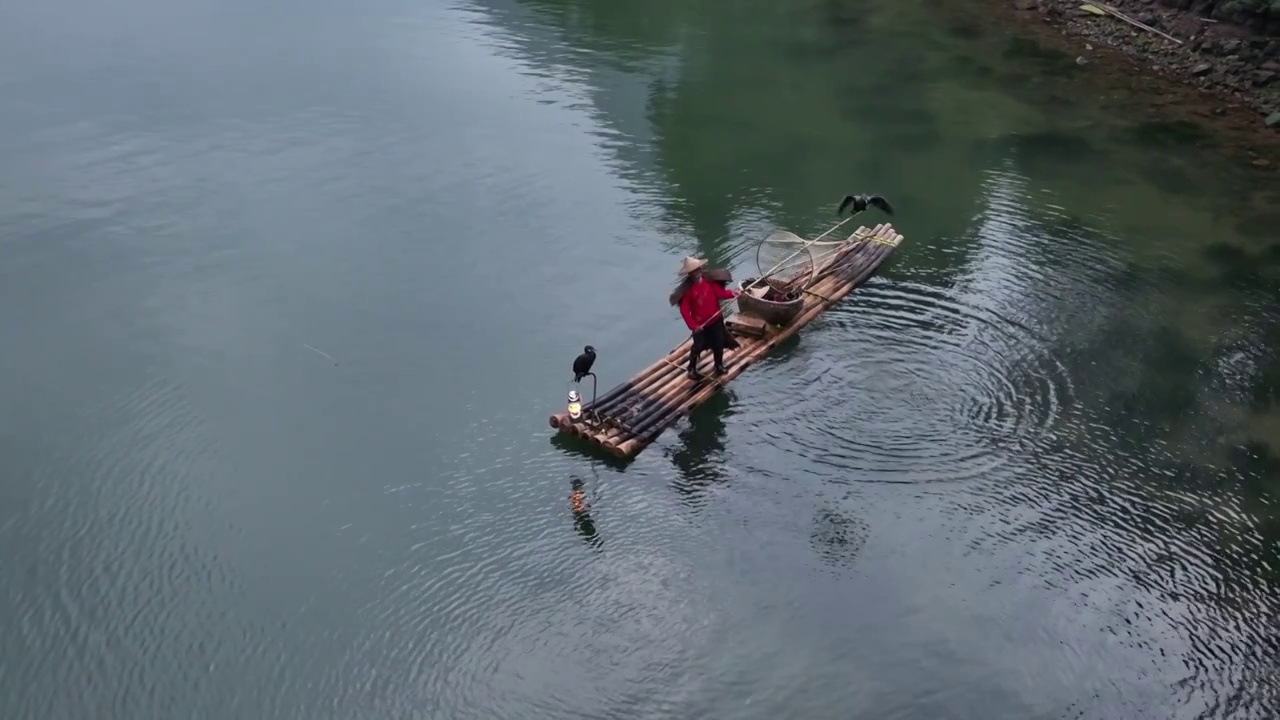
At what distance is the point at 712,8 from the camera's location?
30.8m

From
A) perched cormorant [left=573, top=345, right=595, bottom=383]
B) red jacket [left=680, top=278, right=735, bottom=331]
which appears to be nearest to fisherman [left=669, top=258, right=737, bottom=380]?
red jacket [left=680, top=278, right=735, bottom=331]

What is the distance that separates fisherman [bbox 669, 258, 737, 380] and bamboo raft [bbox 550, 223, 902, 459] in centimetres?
32

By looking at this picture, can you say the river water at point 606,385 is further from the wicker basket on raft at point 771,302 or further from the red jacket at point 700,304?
the red jacket at point 700,304

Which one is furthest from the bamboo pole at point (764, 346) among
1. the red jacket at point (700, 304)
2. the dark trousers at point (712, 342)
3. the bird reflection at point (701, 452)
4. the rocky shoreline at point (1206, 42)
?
the rocky shoreline at point (1206, 42)

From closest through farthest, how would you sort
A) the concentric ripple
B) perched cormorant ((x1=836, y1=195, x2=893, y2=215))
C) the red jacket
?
the concentric ripple → the red jacket → perched cormorant ((x1=836, y1=195, x2=893, y2=215))

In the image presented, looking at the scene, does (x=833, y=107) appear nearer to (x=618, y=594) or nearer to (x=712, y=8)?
(x=712, y=8)

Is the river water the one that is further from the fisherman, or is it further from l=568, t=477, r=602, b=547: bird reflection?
the fisherman

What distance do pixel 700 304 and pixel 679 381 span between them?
1.12 metres

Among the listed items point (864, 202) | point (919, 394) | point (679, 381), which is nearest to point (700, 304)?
point (679, 381)

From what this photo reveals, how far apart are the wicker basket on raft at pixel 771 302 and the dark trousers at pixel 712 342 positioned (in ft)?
3.58

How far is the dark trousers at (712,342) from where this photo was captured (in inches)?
541

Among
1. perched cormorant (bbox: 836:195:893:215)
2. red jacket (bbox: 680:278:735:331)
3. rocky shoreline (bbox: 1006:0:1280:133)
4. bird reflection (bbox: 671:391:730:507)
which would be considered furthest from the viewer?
rocky shoreline (bbox: 1006:0:1280:133)

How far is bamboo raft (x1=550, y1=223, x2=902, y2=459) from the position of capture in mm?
13055

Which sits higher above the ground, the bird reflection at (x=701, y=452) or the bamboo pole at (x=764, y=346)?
the bamboo pole at (x=764, y=346)
